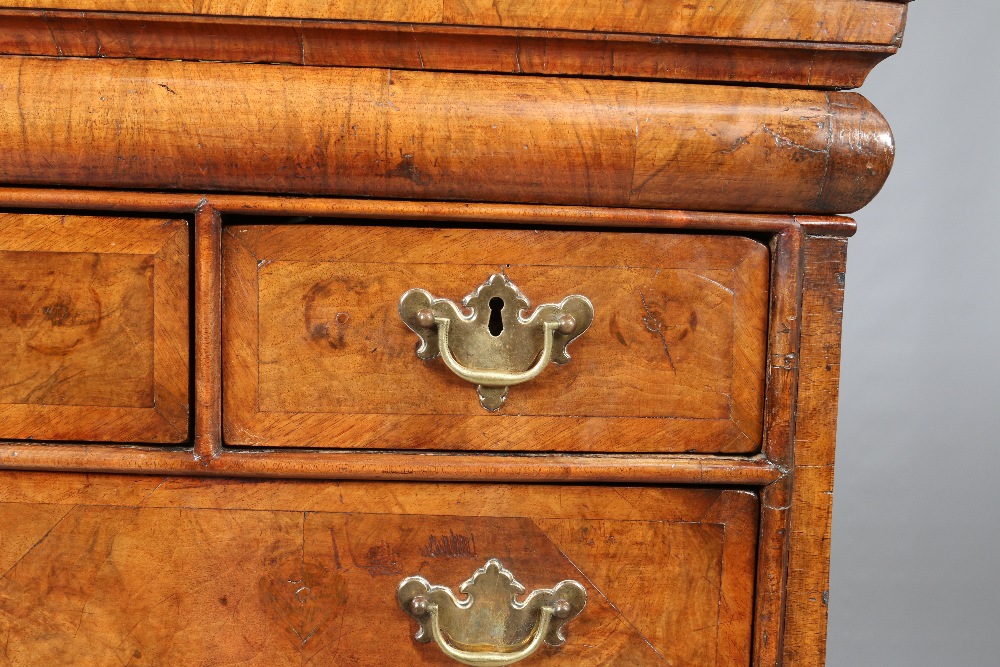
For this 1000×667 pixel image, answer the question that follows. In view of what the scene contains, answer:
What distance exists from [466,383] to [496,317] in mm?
62

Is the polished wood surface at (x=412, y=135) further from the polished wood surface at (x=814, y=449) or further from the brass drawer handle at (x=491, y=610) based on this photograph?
the brass drawer handle at (x=491, y=610)

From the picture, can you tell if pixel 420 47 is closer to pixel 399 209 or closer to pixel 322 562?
pixel 399 209

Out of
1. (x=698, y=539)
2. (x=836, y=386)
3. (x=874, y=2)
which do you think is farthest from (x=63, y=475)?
(x=874, y=2)

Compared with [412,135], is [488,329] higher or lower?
lower

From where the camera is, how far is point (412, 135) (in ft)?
2.33

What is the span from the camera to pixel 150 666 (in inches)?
30.6

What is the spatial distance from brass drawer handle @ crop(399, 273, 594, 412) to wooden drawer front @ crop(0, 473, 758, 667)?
0.11 meters

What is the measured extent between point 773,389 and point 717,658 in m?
0.24

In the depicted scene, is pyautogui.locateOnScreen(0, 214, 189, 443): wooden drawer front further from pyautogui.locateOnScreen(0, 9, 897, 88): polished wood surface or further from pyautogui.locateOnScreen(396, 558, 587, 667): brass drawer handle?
pyautogui.locateOnScreen(396, 558, 587, 667): brass drawer handle

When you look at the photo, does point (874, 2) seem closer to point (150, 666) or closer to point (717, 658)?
point (717, 658)

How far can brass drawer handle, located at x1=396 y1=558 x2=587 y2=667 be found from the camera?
767 mm

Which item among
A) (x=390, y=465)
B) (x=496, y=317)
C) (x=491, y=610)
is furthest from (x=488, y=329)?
(x=491, y=610)

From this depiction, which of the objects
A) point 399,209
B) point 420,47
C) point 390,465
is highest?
point 420,47

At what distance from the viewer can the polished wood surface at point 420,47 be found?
0.70m
